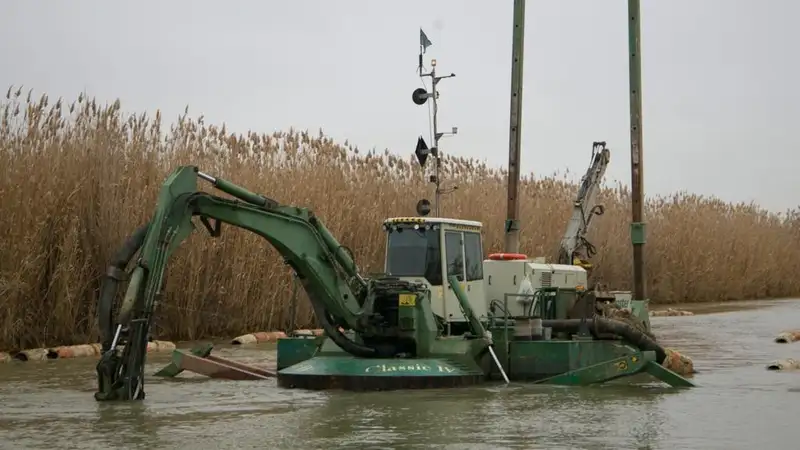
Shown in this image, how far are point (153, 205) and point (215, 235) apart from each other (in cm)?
720

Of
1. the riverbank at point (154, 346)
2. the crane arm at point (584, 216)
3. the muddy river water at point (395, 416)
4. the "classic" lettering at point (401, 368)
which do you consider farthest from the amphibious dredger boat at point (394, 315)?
the crane arm at point (584, 216)

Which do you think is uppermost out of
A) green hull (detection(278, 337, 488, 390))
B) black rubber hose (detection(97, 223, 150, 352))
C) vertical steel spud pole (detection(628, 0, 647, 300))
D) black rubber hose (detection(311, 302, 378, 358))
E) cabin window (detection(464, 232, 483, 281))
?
vertical steel spud pole (detection(628, 0, 647, 300))

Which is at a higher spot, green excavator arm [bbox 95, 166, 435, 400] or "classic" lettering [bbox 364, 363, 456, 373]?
green excavator arm [bbox 95, 166, 435, 400]

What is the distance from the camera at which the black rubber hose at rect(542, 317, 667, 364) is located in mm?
17234

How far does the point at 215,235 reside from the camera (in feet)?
46.2

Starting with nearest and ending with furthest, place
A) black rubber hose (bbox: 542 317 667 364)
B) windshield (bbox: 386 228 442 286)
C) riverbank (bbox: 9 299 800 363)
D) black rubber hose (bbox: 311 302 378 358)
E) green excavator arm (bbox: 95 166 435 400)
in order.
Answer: green excavator arm (bbox: 95 166 435 400) < black rubber hose (bbox: 311 302 378 358) < windshield (bbox: 386 228 442 286) < black rubber hose (bbox: 542 317 667 364) < riverbank (bbox: 9 299 800 363)

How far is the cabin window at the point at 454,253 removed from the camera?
53.1 feet

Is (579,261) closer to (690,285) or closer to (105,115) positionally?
(105,115)

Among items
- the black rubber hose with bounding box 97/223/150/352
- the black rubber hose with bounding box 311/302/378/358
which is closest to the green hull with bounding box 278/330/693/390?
the black rubber hose with bounding box 311/302/378/358

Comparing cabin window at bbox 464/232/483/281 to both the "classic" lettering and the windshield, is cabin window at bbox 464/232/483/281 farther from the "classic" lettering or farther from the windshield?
the "classic" lettering

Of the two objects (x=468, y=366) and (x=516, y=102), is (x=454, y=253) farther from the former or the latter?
(x=516, y=102)

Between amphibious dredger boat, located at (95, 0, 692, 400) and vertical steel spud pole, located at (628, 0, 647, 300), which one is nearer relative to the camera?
amphibious dredger boat, located at (95, 0, 692, 400)

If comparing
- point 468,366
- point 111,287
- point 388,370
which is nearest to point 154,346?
point 388,370

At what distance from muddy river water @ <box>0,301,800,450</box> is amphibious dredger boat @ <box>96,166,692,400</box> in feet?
1.18
